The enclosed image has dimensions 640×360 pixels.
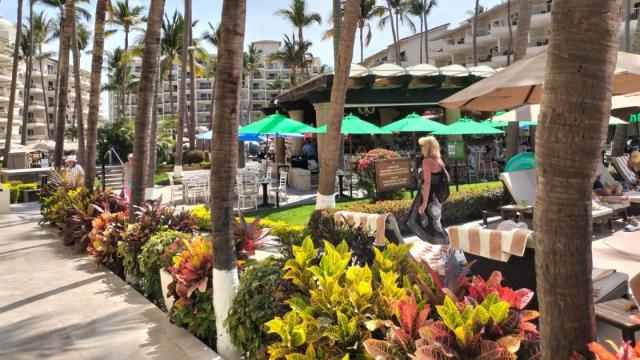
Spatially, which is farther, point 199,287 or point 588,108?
point 199,287

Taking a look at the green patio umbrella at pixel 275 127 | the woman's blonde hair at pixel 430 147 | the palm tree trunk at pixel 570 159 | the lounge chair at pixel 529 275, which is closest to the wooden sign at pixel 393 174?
the woman's blonde hair at pixel 430 147

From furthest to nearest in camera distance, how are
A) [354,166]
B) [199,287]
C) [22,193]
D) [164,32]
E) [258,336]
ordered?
[164,32], [22,193], [354,166], [199,287], [258,336]

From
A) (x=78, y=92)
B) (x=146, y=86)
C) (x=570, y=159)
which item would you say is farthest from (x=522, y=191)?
(x=78, y=92)

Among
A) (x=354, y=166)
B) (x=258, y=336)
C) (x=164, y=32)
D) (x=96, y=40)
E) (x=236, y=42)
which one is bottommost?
(x=258, y=336)

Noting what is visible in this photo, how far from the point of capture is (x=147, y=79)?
7.22m

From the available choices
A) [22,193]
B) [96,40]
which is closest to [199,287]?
[96,40]

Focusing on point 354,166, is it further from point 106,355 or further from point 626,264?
point 106,355

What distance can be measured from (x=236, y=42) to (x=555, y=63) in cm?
276

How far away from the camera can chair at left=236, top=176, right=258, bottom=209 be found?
13.3 metres

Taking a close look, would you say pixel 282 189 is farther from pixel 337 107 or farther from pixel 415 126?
pixel 337 107

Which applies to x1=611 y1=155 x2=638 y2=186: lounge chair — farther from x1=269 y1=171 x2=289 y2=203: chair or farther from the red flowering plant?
x1=269 y1=171 x2=289 y2=203: chair

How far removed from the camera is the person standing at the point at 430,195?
705 cm

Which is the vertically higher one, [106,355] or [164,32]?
[164,32]

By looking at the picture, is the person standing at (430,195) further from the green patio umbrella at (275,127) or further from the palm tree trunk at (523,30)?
the green patio umbrella at (275,127)
